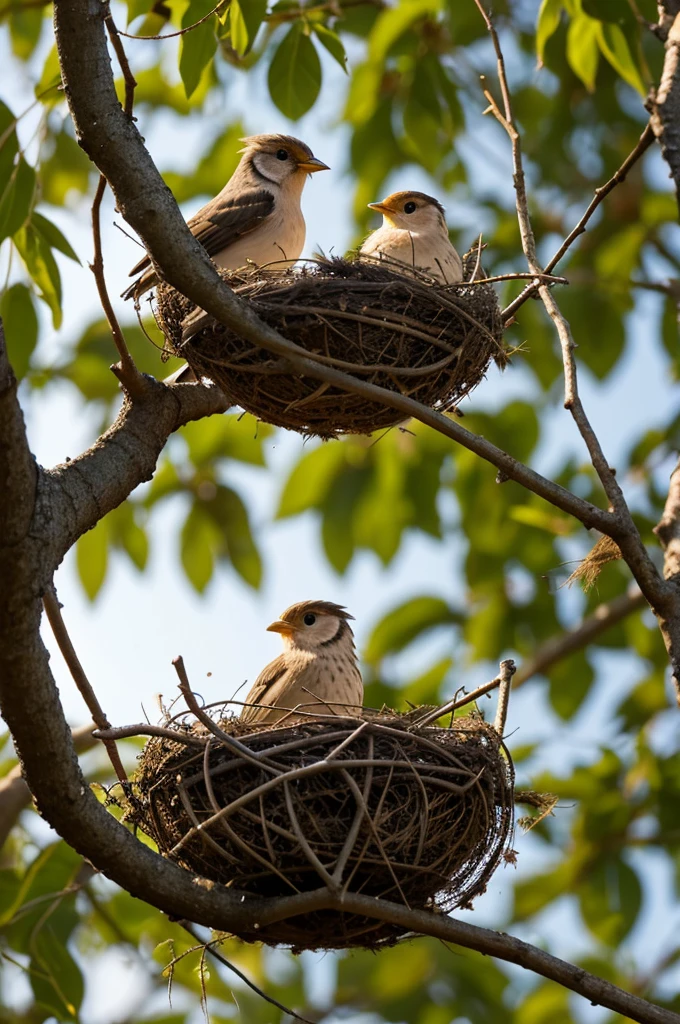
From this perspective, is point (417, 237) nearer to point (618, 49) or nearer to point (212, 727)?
point (618, 49)

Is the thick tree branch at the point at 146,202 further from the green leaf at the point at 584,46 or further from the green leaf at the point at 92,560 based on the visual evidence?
the green leaf at the point at 92,560

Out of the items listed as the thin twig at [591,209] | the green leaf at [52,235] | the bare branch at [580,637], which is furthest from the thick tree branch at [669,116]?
the bare branch at [580,637]

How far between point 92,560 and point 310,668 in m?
2.71

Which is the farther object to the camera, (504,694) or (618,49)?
(618,49)

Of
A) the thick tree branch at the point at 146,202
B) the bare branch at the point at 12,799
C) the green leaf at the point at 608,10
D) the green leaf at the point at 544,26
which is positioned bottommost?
the bare branch at the point at 12,799

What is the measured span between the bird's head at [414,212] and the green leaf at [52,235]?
51.8 inches

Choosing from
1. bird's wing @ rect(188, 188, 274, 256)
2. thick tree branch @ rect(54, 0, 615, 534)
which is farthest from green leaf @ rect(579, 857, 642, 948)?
thick tree branch @ rect(54, 0, 615, 534)

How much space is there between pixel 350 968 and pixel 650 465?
361cm

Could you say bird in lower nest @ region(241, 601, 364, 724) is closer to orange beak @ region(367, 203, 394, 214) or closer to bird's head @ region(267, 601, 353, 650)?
bird's head @ region(267, 601, 353, 650)

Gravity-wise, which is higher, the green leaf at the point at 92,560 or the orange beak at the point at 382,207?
the orange beak at the point at 382,207

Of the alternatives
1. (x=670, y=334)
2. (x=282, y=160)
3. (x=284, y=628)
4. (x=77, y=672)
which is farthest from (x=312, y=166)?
(x=670, y=334)

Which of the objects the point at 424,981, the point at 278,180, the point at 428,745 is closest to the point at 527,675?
the point at 424,981

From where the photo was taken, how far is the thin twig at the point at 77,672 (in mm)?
3838

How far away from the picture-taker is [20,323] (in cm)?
525
